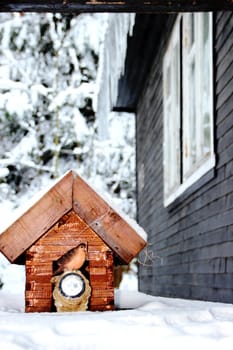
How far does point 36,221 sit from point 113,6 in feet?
3.72

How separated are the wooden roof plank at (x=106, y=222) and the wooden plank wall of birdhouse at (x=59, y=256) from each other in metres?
0.04

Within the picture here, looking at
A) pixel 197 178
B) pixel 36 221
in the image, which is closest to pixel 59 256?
pixel 36 221

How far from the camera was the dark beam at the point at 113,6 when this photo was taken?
10.5 feet

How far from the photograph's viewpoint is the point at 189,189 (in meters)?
5.69

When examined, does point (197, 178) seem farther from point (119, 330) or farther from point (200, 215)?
point (119, 330)

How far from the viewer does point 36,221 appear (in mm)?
2805

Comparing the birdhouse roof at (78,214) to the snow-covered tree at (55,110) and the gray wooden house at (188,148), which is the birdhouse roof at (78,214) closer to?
the gray wooden house at (188,148)

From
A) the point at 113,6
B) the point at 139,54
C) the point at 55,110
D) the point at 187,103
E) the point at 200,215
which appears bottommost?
the point at 200,215

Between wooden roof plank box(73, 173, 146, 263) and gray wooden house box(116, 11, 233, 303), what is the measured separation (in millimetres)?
609

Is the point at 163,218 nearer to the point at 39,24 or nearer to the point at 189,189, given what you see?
the point at 189,189

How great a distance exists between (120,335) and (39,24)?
13.3 metres

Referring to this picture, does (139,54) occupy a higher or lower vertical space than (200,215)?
higher

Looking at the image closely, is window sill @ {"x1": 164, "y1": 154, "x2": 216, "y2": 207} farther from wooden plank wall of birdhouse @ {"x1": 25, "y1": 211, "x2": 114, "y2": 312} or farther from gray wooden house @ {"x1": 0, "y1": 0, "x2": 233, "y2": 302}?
wooden plank wall of birdhouse @ {"x1": 25, "y1": 211, "x2": 114, "y2": 312}

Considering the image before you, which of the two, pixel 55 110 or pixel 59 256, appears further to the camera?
pixel 55 110
